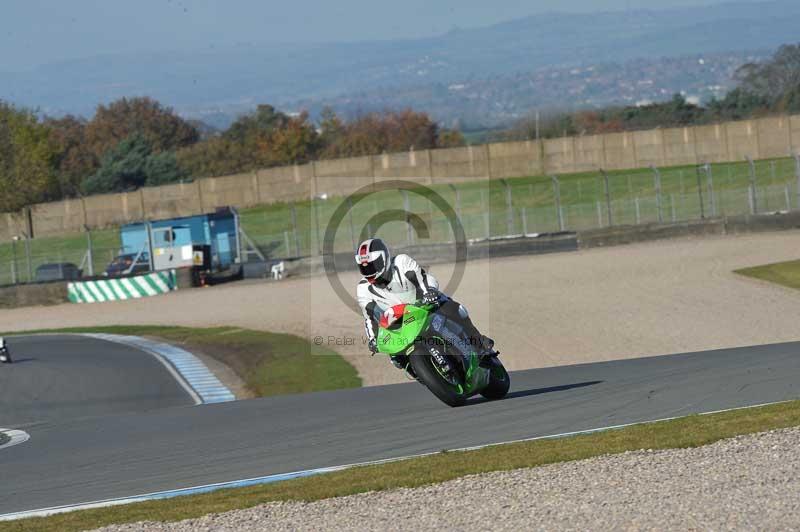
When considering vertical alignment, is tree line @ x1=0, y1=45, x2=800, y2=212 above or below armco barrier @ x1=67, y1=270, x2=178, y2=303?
above

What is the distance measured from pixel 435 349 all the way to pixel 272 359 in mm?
10759

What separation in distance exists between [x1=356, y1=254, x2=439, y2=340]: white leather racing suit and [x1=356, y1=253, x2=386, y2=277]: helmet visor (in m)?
0.16

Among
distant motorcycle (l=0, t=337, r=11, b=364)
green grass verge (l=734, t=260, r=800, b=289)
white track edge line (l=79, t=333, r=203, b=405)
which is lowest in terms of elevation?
green grass verge (l=734, t=260, r=800, b=289)

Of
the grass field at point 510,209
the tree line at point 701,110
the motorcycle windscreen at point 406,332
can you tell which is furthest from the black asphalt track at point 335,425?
the tree line at point 701,110

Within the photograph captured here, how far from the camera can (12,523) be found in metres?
8.55

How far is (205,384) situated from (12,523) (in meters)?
11.5

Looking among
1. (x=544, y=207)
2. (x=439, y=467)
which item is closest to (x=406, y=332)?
(x=439, y=467)

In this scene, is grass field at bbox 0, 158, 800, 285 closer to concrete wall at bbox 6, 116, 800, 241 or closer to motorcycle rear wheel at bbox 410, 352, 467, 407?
concrete wall at bbox 6, 116, 800, 241

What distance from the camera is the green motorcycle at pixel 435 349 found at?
11.8 m

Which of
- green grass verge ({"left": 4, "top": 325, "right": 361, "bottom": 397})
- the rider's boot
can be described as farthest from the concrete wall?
the rider's boot

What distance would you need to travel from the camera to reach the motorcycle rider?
471 inches

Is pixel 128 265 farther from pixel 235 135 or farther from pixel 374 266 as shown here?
pixel 235 135

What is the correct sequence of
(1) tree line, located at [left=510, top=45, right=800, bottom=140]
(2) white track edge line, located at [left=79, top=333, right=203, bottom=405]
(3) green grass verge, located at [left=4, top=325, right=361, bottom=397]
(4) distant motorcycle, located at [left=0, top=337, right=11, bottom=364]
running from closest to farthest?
1. (2) white track edge line, located at [left=79, top=333, right=203, bottom=405]
2. (3) green grass verge, located at [left=4, top=325, right=361, bottom=397]
3. (4) distant motorcycle, located at [left=0, top=337, right=11, bottom=364]
4. (1) tree line, located at [left=510, top=45, right=800, bottom=140]

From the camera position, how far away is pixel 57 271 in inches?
1881
